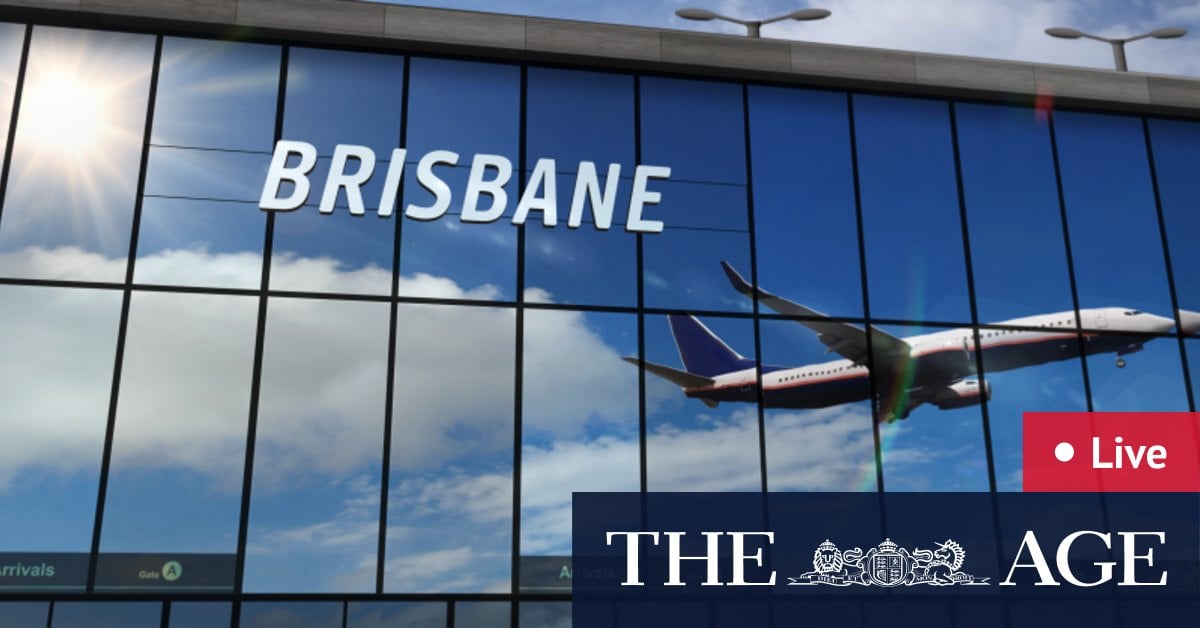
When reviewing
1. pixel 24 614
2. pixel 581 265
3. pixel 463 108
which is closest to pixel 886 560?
pixel 581 265

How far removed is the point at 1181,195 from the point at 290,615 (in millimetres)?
16970

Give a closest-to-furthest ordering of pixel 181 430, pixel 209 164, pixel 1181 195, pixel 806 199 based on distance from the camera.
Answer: pixel 181 430, pixel 209 164, pixel 806 199, pixel 1181 195

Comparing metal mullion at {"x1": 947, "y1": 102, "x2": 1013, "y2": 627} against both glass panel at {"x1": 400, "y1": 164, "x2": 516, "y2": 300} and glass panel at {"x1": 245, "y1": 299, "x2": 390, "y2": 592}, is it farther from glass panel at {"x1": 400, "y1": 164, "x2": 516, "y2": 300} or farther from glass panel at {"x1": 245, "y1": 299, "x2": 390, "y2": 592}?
glass panel at {"x1": 245, "y1": 299, "x2": 390, "y2": 592}

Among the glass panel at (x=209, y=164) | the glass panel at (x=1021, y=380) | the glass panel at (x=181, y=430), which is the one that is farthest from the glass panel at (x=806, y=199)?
the glass panel at (x=181, y=430)

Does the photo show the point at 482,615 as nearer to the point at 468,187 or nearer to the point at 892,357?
the point at 468,187

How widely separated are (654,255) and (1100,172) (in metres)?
8.68

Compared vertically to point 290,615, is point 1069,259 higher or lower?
higher

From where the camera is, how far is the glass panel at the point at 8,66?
57.1ft

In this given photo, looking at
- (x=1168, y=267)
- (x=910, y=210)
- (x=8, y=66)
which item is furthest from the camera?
(x=1168, y=267)

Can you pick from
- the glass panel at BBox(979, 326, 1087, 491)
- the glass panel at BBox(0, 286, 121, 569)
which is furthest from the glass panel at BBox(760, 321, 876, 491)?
the glass panel at BBox(0, 286, 121, 569)

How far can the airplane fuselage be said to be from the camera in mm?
18016

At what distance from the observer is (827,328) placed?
18.6 metres

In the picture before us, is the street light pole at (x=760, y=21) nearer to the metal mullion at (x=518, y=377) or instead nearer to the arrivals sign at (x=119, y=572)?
the metal mullion at (x=518, y=377)

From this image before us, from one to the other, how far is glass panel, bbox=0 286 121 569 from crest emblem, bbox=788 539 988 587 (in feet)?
34.1
